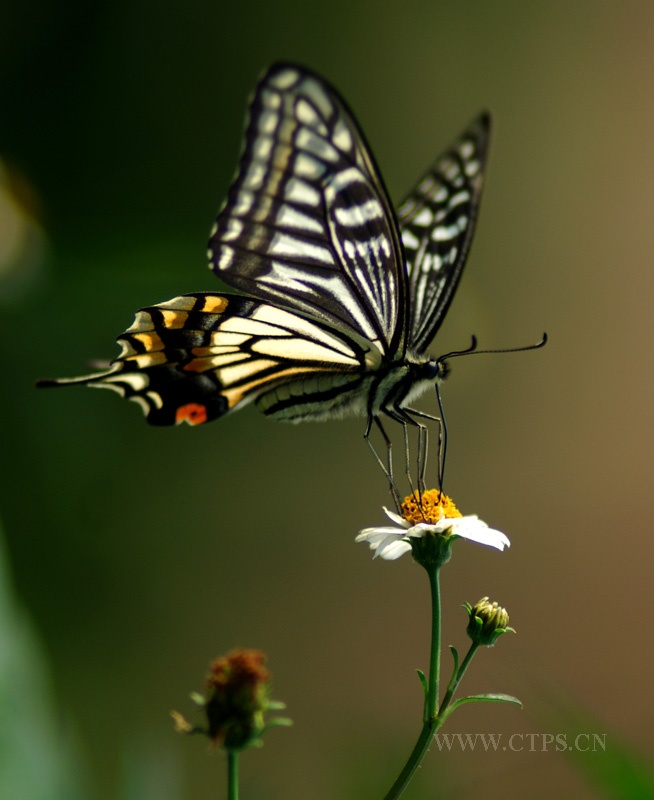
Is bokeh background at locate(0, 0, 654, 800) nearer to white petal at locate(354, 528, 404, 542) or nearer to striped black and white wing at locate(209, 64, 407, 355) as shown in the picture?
striped black and white wing at locate(209, 64, 407, 355)

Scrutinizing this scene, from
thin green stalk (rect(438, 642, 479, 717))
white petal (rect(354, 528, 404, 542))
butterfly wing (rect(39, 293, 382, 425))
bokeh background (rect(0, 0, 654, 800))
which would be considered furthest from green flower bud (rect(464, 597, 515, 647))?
bokeh background (rect(0, 0, 654, 800))

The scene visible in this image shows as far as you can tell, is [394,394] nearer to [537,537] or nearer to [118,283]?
[118,283]

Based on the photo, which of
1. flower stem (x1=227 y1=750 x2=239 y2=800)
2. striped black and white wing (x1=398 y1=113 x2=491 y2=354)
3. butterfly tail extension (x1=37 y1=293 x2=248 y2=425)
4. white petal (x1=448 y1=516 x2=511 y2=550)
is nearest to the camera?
flower stem (x1=227 y1=750 x2=239 y2=800)

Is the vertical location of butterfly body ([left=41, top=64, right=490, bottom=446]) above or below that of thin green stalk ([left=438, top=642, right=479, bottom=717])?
above

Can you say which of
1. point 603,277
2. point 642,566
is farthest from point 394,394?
point 603,277

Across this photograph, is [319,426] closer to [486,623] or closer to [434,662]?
[486,623]

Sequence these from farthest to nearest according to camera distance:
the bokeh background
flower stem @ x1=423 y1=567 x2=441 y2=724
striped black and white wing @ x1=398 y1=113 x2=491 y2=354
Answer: the bokeh background → striped black and white wing @ x1=398 y1=113 x2=491 y2=354 → flower stem @ x1=423 y1=567 x2=441 y2=724

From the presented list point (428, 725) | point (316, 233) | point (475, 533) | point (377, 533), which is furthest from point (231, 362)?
point (428, 725)

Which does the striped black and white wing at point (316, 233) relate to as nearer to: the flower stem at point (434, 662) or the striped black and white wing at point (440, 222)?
the striped black and white wing at point (440, 222)
